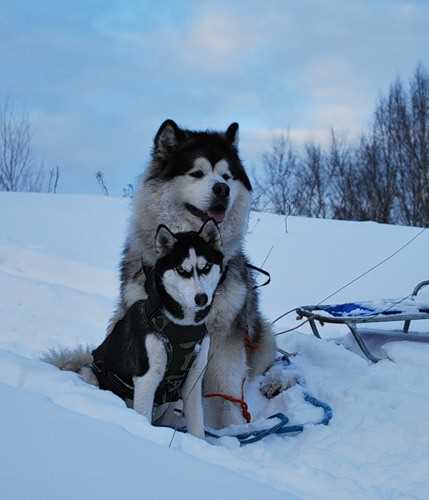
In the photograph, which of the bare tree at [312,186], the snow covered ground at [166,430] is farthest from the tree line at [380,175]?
the snow covered ground at [166,430]

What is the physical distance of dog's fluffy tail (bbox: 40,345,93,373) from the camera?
111 inches

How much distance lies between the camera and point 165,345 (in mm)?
2332

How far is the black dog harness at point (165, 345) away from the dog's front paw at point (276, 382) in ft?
2.45

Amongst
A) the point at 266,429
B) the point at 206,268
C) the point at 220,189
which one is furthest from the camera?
the point at 220,189

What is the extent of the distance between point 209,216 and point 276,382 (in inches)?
41.3

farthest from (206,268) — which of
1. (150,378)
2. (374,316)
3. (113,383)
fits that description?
(374,316)

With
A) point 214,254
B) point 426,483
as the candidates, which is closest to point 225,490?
point 426,483

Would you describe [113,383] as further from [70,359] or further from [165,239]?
[165,239]

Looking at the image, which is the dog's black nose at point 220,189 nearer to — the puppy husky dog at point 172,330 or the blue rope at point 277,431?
the puppy husky dog at point 172,330

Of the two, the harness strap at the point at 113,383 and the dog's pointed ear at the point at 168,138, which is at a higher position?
the dog's pointed ear at the point at 168,138

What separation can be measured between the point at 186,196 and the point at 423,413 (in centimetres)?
158

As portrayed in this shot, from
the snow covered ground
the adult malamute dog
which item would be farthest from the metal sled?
the adult malamute dog

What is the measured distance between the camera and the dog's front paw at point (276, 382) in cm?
312

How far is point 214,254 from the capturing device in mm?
2438
